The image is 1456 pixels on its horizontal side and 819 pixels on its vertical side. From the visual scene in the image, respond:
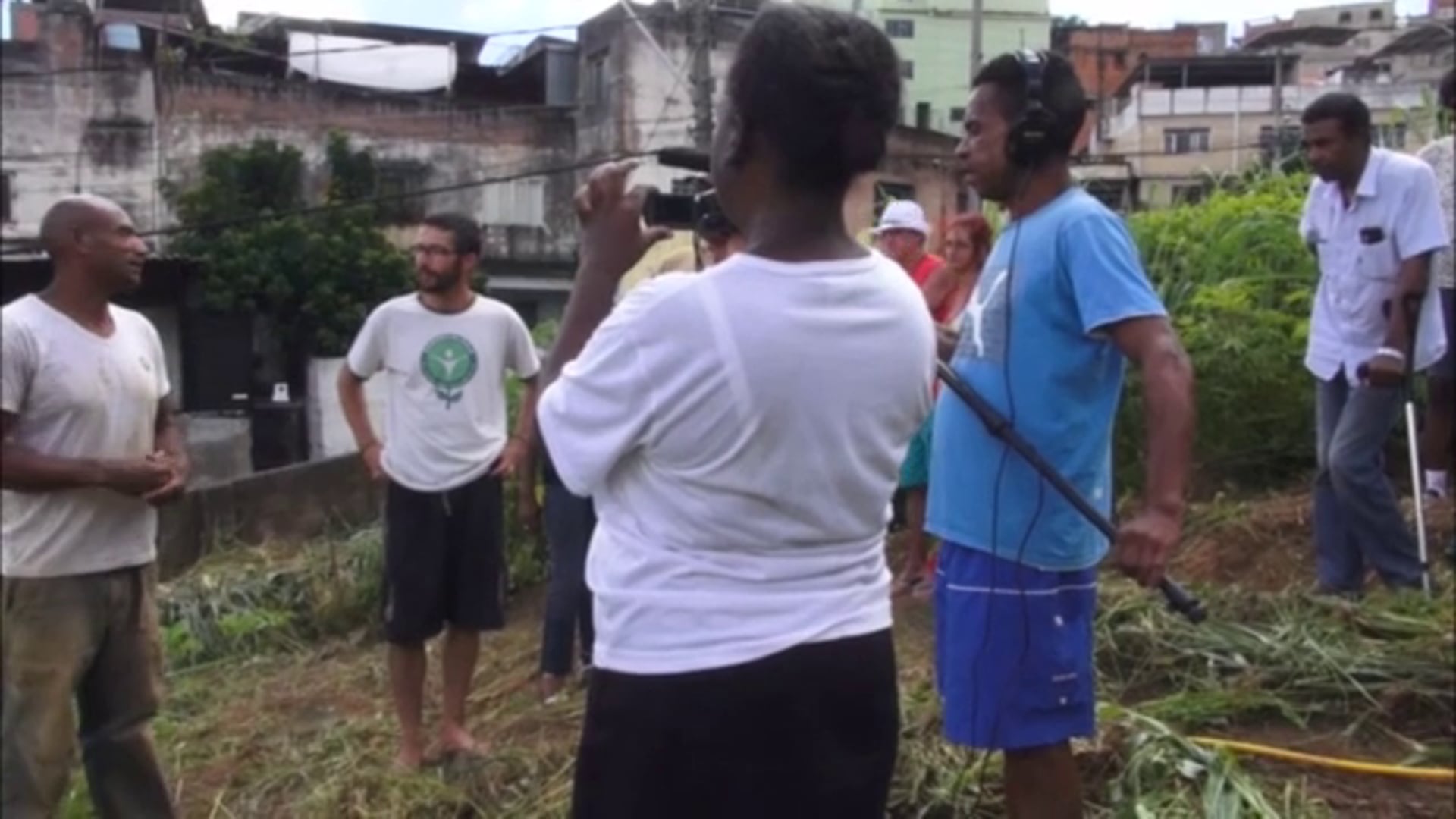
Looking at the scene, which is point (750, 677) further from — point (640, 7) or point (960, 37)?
point (960, 37)

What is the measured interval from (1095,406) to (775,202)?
128cm

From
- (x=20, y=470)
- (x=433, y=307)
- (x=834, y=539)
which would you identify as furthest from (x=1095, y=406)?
(x=433, y=307)

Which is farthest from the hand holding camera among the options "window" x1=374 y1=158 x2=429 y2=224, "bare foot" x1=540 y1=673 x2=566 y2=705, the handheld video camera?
"window" x1=374 y1=158 x2=429 y2=224

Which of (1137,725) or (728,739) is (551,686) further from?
(728,739)

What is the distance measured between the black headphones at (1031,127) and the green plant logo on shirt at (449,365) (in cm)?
231

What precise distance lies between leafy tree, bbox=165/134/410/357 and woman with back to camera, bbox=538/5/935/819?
694 inches

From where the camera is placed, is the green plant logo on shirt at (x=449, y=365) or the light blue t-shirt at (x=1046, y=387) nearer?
the light blue t-shirt at (x=1046, y=387)

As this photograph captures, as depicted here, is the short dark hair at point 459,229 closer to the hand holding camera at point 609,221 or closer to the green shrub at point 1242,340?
the hand holding camera at point 609,221

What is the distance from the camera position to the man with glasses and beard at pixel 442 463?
202 inches

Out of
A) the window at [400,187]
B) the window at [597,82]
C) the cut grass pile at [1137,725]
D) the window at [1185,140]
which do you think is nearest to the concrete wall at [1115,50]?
the window at [1185,140]

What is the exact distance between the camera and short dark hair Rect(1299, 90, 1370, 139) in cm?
519

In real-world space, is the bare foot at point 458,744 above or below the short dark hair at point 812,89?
below

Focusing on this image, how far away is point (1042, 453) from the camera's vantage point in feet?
10.8

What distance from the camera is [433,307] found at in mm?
5273
